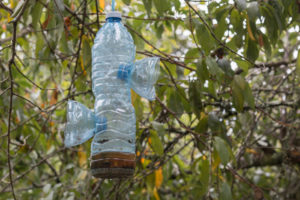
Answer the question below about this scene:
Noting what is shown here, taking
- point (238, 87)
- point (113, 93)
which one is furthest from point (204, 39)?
point (113, 93)

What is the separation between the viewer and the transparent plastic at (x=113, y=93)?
4.88 feet

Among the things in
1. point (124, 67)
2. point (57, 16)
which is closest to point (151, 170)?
point (124, 67)

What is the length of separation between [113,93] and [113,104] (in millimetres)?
49

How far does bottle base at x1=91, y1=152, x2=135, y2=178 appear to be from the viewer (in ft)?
4.67

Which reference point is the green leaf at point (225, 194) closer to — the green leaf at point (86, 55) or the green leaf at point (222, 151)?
the green leaf at point (222, 151)

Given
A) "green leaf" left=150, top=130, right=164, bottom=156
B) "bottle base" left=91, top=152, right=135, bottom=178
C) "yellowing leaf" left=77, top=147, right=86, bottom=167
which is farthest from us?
"yellowing leaf" left=77, top=147, right=86, bottom=167

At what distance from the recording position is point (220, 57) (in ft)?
6.88

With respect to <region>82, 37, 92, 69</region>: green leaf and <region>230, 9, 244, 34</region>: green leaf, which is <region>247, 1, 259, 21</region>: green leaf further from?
<region>82, 37, 92, 69</region>: green leaf

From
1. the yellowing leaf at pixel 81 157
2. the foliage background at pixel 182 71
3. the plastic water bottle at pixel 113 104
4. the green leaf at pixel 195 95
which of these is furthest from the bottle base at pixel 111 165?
the yellowing leaf at pixel 81 157

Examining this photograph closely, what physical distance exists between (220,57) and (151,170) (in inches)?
37.2

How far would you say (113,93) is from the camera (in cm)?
164

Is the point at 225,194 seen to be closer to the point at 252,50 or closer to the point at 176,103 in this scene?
the point at 176,103

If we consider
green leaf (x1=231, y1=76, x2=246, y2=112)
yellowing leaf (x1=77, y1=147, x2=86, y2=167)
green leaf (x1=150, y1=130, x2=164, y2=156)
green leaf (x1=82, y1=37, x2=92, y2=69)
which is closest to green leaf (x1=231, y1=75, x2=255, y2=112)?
green leaf (x1=231, y1=76, x2=246, y2=112)

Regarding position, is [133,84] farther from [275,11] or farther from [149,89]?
[275,11]
